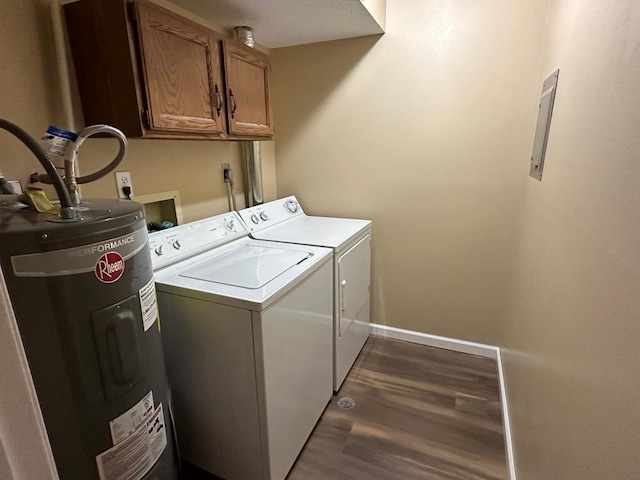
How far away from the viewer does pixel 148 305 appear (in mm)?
1082

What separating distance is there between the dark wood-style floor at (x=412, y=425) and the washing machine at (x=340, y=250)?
210mm

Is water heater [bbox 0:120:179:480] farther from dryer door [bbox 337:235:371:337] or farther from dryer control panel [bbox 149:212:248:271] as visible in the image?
dryer door [bbox 337:235:371:337]

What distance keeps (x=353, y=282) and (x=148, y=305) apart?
127cm

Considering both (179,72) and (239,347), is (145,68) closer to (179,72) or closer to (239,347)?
(179,72)

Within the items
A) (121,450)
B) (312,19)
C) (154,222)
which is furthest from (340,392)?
(312,19)

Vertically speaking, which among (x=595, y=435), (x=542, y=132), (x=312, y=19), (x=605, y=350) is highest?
(x=312, y=19)

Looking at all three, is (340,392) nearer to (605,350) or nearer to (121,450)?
(121,450)

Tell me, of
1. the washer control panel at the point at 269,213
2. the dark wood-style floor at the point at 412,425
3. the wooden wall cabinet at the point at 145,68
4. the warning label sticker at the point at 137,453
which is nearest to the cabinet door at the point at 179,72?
the wooden wall cabinet at the point at 145,68

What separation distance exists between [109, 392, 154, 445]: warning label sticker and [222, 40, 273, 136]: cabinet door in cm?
125

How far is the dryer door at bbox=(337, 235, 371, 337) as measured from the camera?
6.22ft

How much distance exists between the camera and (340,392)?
2.05m

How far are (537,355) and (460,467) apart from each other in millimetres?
716

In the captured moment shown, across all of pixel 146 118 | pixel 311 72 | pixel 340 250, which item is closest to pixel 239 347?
pixel 340 250

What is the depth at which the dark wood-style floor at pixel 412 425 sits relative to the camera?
5.16 feet
